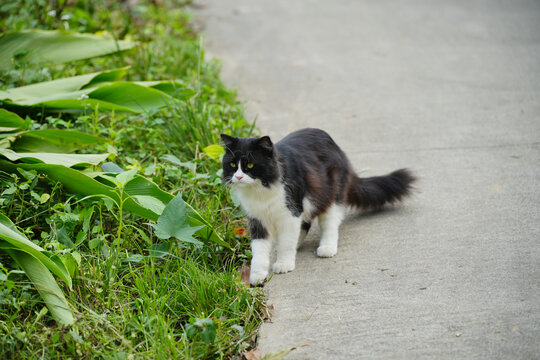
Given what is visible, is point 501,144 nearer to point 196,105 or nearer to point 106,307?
point 196,105

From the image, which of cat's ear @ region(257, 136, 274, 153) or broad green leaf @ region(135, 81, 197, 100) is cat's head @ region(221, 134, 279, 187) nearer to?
cat's ear @ region(257, 136, 274, 153)

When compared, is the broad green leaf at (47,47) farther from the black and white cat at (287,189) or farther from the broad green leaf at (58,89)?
the black and white cat at (287,189)

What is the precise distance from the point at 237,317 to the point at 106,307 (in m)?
0.65

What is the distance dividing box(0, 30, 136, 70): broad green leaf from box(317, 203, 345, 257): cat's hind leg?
2550 mm

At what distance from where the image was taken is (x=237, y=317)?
2.67 metres

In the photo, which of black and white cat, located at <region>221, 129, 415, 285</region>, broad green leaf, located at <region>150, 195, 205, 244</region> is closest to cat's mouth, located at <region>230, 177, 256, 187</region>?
black and white cat, located at <region>221, 129, 415, 285</region>

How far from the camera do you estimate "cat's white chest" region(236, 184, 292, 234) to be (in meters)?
3.12

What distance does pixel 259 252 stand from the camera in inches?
123

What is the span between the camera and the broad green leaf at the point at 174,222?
2840 millimetres

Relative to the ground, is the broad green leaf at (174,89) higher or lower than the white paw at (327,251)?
higher

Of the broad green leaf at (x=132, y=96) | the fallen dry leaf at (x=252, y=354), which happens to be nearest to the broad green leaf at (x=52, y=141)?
the broad green leaf at (x=132, y=96)

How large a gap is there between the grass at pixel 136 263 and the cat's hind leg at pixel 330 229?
49cm

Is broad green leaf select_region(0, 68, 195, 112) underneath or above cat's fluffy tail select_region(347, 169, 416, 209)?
above

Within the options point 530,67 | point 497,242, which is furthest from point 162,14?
point 497,242
